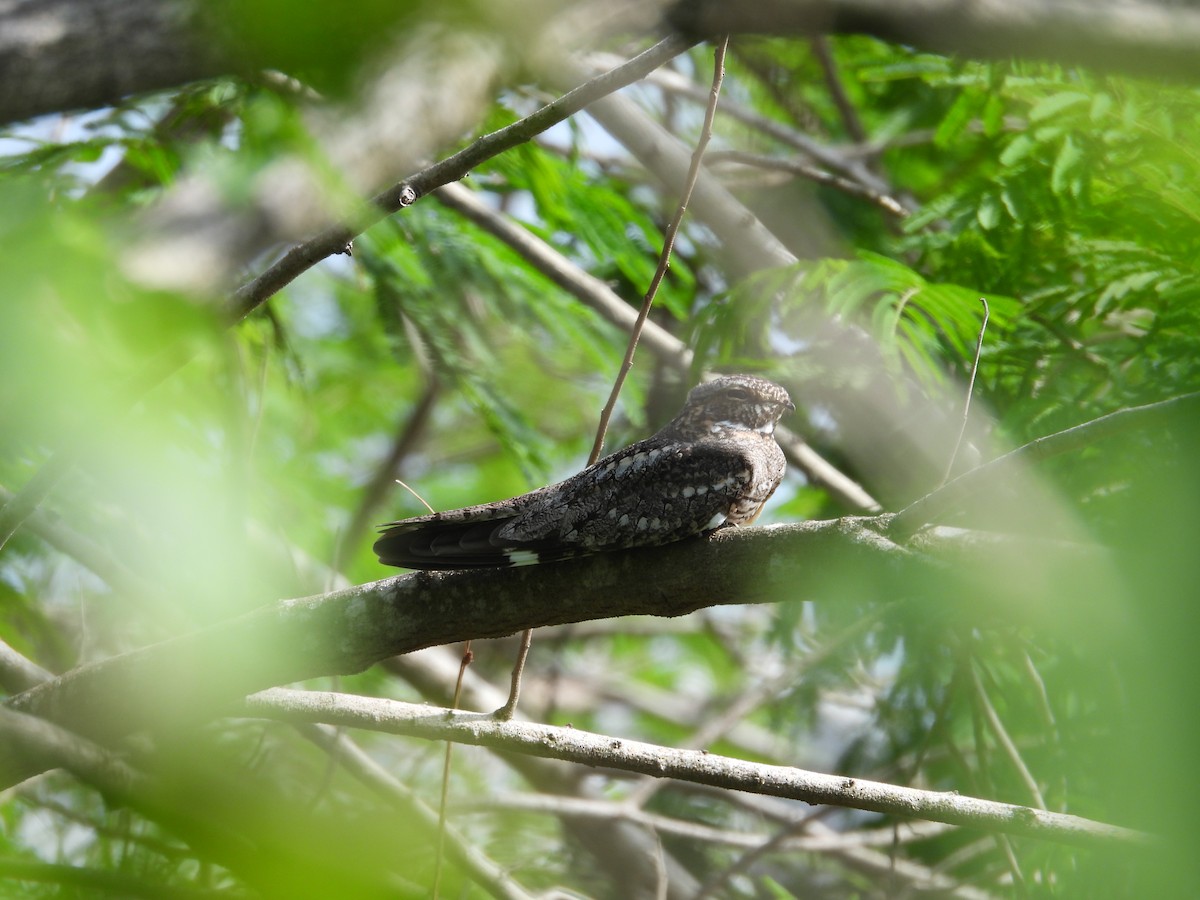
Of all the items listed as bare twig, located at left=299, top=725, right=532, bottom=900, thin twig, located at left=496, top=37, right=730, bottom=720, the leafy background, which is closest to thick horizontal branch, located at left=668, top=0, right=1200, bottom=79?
the leafy background

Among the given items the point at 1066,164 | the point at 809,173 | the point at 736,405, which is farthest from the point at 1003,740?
the point at 809,173

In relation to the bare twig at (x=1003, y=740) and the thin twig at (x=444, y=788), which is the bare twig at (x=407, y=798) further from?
the bare twig at (x=1003, y=740)

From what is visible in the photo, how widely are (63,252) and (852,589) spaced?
6.21 feet

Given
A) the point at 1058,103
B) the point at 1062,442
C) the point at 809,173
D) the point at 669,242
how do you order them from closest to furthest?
the point at 1062,442, the point at 669,242, the point at 1058,103, the point at 809,173

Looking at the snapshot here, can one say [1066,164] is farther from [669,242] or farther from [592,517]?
[592,517]

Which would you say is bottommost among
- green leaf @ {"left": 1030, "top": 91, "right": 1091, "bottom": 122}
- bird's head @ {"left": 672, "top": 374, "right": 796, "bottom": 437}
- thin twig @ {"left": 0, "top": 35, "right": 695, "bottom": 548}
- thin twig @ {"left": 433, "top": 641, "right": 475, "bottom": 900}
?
thin twig @ {"left": 433, "top": 641, "right": 475, "bottom": 900}

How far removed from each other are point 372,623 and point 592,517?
26.4 inches

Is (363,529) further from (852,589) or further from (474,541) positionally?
(852,589)

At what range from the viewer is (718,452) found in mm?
2822

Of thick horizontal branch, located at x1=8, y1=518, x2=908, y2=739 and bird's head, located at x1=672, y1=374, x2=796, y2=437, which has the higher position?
bird's head, located at x1=672, y1=374, x2=796, y2=437

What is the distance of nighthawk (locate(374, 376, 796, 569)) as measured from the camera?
2598 mm

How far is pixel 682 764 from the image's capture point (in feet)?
8.36

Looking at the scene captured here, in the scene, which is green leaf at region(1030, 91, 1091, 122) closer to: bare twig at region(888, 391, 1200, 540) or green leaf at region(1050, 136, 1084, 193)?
green leaf at region(1050, 136, 1084, 193)

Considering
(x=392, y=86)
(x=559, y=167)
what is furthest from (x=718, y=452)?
→ (x=559, y=167)
